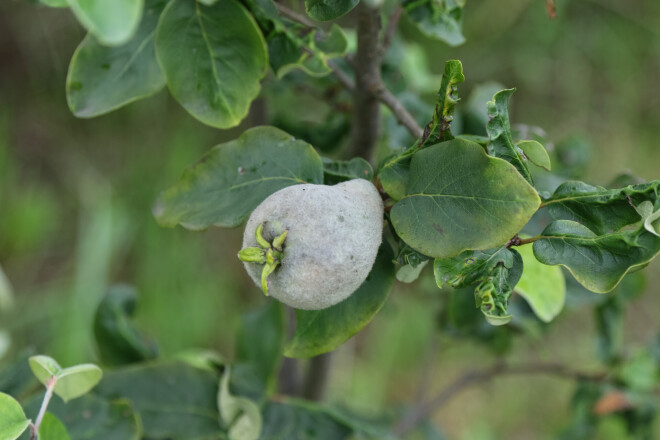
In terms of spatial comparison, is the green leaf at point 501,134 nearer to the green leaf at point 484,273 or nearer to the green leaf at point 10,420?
the green leaf at point 484,273

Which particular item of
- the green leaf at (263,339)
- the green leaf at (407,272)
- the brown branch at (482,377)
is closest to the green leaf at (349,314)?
the green leaf at (407,272)

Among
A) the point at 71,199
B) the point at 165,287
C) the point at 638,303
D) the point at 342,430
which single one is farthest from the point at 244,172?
the point at 638,303

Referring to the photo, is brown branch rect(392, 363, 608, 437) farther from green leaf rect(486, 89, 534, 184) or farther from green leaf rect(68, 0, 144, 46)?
green leaf rect(68, 0, 144, 46)

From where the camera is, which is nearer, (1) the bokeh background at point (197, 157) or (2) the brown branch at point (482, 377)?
(2) the brown branch at point (482, 377)

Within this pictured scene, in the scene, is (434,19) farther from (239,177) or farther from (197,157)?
(197,157)

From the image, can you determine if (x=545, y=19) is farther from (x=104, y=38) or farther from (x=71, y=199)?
(x=104, y=38)

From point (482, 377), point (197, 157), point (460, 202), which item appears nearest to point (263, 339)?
point (482, 377)

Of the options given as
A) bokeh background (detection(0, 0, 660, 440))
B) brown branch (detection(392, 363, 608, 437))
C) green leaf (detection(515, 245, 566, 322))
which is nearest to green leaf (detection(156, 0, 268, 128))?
green leaf (detection(515, 245, 566, 322))
